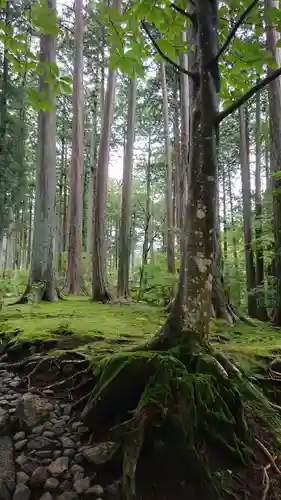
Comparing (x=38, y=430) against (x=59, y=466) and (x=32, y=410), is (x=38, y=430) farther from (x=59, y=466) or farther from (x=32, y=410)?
(x=59, y=466)

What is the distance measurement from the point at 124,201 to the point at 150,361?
22.0ft

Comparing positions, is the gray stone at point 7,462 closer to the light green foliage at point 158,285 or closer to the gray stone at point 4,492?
the gray stone at point 4,492

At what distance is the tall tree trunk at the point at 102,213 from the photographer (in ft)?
27.4

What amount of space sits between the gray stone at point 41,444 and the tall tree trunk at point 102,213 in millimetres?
5990

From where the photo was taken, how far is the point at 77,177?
10.7 m

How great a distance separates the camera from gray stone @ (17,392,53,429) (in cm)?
246

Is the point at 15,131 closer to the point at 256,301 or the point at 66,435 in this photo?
the point at 256,301

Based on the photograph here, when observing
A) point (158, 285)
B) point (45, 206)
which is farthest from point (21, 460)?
point (158, 285)

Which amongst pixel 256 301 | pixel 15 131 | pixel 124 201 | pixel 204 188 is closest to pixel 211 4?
pixel 204 188

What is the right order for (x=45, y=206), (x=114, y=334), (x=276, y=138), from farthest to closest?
(x=45, y=206) → (x=276, y=138) → (x=114, y=334)

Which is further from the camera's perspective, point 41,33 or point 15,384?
point 15,384

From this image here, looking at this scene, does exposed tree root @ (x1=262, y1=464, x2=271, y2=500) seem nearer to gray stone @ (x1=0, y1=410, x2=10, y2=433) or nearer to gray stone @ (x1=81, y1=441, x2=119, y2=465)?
gray stone @ (x1=81, y1=441, x2=119, y2=465)

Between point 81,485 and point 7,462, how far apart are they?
1.69 ft

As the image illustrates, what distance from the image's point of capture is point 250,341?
4.14 meters
